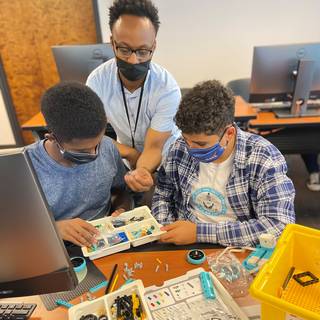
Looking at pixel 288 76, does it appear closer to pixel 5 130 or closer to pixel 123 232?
pixel 123 232

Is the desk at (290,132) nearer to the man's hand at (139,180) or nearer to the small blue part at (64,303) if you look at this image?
the man's hand at (139,180)

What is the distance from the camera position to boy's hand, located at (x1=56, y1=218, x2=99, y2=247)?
1.05 metres

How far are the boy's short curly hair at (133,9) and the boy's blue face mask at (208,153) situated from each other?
79cm

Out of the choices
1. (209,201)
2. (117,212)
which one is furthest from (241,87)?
(117,212)

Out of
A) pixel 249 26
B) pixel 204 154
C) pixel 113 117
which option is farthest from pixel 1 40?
pixel 204 154

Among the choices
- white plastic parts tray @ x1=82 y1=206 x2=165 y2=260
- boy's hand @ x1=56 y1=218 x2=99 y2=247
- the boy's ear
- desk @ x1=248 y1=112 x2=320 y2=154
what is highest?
the boy's ear

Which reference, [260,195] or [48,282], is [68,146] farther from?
[260,195]

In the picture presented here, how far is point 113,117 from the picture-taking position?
1817mm

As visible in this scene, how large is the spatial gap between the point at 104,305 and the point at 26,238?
11.8 inches

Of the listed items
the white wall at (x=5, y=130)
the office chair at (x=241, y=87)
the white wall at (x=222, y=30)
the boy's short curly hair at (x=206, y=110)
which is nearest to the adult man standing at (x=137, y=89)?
the boy's short curly hair at (x=206, y=110)

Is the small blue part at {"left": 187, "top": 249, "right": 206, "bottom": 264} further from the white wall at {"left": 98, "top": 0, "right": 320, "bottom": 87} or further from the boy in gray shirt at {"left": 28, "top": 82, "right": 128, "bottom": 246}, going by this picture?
Result: the white wall at {"left": 98, "top": 0, "right": 320, "bottom": 87}

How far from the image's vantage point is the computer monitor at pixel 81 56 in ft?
7.38

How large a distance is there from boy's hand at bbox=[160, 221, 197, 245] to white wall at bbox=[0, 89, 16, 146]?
3.38m

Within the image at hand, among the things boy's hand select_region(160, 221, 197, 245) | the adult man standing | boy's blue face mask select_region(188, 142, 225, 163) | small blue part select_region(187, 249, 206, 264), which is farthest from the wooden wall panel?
small blue part select_region(187, 249, 206, 264)
